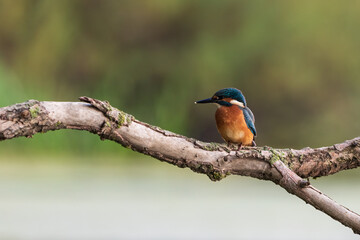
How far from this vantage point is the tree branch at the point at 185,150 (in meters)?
1.78

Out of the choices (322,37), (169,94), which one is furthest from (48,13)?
(322,37)

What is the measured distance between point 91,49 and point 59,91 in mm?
654

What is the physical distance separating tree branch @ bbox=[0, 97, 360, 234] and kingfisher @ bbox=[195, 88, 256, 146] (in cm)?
7

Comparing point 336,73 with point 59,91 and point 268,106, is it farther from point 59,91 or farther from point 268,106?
point 59,91

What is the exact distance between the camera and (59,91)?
22.2ft

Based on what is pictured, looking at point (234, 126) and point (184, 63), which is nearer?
point (234, 126)

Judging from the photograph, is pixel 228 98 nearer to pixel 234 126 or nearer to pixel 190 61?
pixel 234 126

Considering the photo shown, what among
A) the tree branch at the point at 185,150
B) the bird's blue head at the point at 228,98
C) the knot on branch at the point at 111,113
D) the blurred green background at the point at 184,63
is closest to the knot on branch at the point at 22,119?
the tree branch at the point at 185,150

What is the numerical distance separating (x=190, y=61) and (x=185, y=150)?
487 cm

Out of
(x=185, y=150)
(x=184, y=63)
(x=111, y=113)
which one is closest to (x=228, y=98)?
(x=185, y=150)

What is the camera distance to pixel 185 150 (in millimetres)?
1952

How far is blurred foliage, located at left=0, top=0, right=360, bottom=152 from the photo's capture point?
6.44 m

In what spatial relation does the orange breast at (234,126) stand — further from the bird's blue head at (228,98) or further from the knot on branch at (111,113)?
the knot on branch at (111,113)

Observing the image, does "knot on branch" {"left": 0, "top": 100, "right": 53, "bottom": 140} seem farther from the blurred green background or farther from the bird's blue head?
the blurred green background
